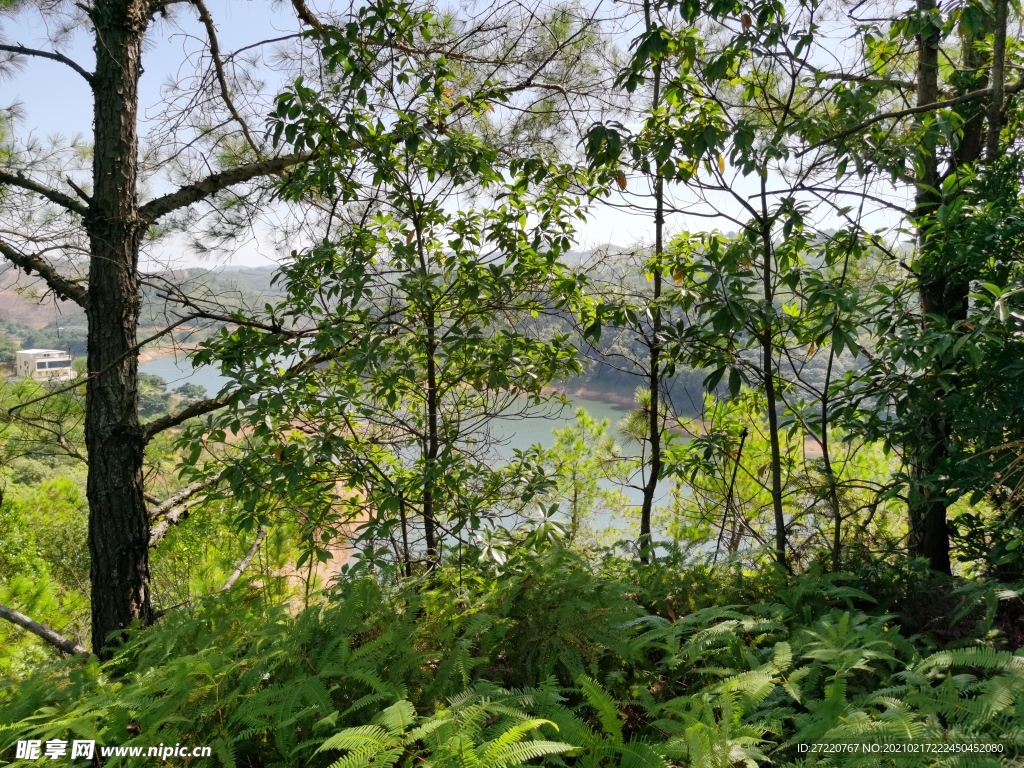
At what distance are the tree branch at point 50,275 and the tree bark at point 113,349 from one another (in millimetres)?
173

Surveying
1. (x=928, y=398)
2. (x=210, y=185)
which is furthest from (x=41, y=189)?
(x=928, y=398)

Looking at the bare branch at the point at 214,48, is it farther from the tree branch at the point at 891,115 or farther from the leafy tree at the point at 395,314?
the tree branch at the point at 891,115

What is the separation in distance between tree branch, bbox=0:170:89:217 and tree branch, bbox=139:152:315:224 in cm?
31

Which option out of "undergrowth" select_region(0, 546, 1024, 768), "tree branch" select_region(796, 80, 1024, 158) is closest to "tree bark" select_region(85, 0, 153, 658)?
"undergrowth" select_region(0, 546, 1024, 768)

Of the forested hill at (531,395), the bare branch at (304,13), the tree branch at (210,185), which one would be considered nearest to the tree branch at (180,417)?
the forested hill at (531,395)

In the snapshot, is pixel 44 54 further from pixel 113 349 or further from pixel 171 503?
pixel 171 503

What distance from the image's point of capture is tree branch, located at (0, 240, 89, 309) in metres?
3.17

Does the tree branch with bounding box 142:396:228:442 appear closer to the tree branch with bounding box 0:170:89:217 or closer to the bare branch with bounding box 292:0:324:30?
the tree branch with bounding box 0:170:89:217

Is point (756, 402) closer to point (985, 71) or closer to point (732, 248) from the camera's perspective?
point (732, 248)

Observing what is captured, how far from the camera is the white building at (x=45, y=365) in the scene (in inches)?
146

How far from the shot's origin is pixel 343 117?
114 inches

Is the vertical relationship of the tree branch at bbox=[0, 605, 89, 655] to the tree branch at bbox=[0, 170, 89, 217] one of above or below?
below

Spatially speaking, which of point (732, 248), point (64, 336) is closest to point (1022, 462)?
point (732, 248)

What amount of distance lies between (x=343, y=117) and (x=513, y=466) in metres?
1.76
